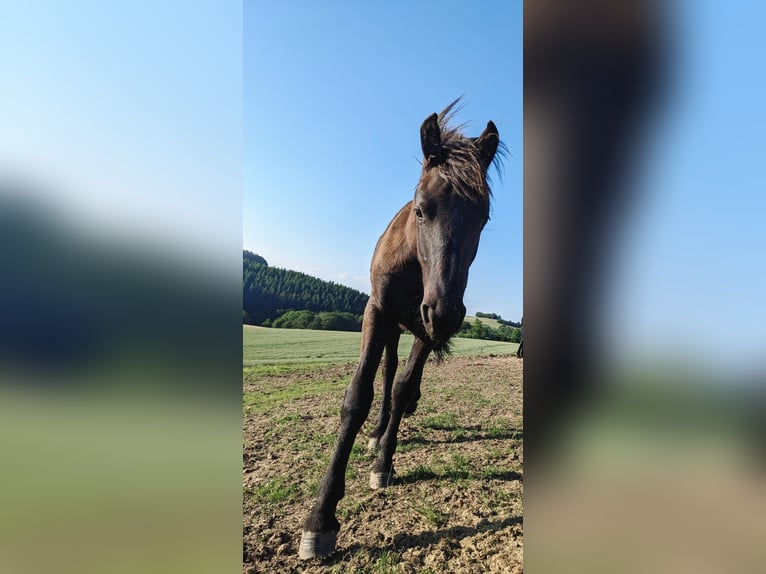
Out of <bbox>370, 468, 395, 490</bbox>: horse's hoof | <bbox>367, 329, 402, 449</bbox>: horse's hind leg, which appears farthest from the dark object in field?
<bbox>370, 468, 395, 490</bbox>: horse's hoof

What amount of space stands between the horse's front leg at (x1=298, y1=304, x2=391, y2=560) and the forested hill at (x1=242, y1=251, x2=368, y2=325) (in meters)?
0.90

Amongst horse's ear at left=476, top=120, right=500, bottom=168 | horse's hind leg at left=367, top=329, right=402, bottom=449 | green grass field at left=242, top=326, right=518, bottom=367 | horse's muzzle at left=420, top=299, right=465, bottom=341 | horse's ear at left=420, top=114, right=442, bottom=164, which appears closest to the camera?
horse's muzzle at left=420, top=299, right=465, bottom=341

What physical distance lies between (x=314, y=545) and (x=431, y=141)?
283cm

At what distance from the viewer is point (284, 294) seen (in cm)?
362

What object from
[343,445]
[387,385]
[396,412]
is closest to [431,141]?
[343,445]

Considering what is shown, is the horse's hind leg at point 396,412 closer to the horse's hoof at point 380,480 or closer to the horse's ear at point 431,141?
the horse's hoof at point 380,480

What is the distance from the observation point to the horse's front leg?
255 cm

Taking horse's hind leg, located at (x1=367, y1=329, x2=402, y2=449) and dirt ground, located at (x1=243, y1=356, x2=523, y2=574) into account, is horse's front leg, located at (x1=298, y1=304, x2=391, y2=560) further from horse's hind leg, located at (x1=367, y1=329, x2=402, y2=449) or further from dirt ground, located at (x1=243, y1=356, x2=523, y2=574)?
horse's hind leg, located at (x1=367, y1=329, x2=402, y2=449)

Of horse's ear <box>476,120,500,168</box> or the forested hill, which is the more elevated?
horse's ear <box>476,120,500,168</box>
